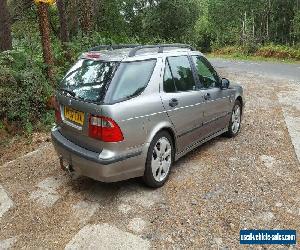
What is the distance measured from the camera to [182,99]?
5.39 metres

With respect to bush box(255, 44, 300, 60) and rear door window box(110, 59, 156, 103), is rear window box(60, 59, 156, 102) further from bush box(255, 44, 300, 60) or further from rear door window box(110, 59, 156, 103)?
bush box(255, 44, 300, 60)

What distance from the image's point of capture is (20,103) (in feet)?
25.1

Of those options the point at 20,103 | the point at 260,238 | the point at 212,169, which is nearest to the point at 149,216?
the point at 260,238

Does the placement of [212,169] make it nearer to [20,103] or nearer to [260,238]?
[260,238]

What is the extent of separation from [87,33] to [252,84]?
254 inches

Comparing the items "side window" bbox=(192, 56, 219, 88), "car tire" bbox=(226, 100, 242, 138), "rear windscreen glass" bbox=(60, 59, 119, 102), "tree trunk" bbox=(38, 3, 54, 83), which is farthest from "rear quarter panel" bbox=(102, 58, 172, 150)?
"tree trunk" bbox=(38, 3, 54, 83)

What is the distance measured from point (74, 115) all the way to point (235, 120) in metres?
3.75

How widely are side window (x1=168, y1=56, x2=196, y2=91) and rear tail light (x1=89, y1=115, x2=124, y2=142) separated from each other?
56.5 inches

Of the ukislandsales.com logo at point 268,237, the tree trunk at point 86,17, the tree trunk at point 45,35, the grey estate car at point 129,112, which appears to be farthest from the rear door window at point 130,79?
the tree trunk at point 86,17

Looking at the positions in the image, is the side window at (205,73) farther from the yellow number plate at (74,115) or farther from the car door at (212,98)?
the yellow number plate at (74,115)

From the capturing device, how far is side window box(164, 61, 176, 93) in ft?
16.9

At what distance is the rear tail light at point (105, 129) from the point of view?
4.30 meters

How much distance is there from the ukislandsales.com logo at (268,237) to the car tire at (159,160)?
1389 mm

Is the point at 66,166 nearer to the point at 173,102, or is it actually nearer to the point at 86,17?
the point at 173,102
